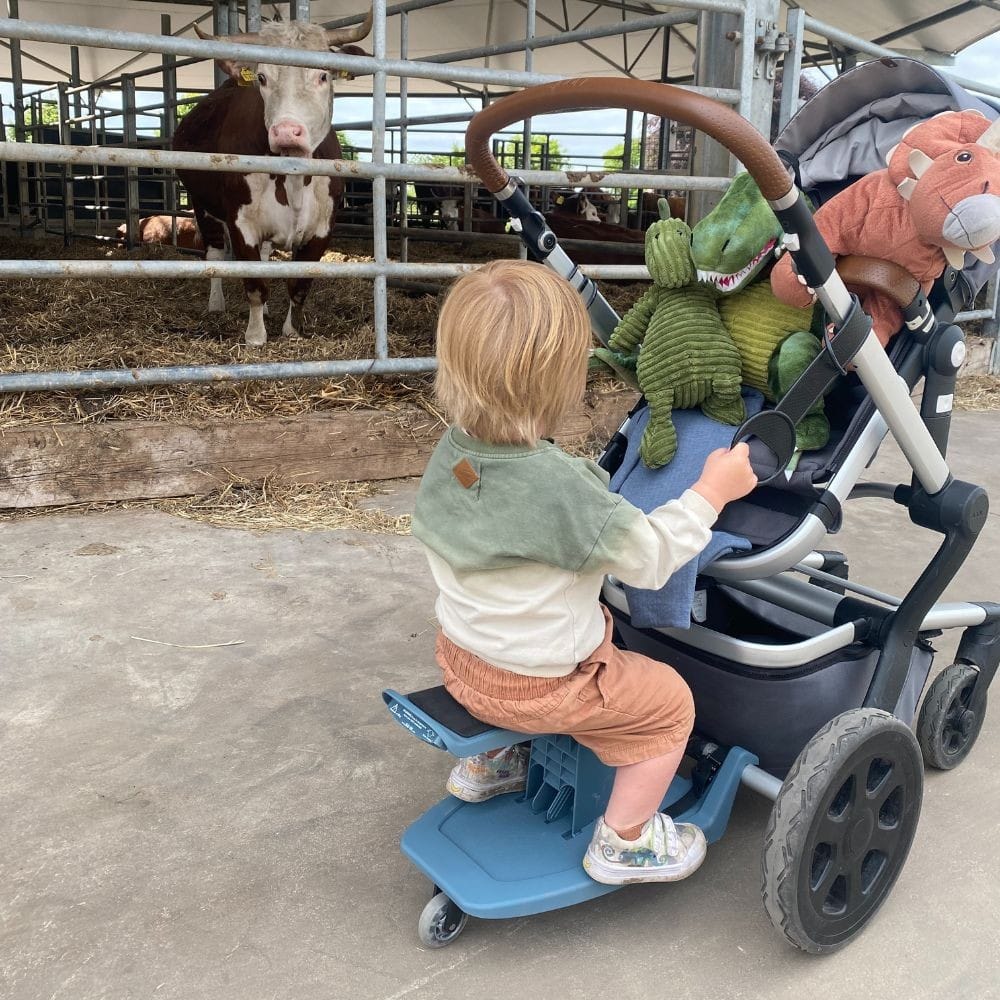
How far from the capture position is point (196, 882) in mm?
1779

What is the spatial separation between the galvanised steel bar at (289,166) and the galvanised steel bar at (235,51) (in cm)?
33

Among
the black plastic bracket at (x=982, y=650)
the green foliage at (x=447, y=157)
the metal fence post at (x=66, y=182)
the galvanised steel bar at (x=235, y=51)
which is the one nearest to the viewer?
the black plastic bracket at (x=982, y=650)

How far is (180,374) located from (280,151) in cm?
144

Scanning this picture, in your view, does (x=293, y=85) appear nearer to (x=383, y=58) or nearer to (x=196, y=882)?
(x=383, y=58)

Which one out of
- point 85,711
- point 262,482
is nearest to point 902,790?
point 85,711

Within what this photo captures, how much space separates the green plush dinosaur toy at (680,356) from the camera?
1.91 meters

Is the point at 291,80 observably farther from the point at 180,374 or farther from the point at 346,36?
the point at 180,374

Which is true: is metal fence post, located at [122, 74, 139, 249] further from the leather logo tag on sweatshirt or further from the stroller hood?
the leather logo tag on sweatshirt

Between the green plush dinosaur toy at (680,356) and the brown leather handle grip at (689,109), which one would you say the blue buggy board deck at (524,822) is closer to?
the green plush dinosaur toy at (680,356)

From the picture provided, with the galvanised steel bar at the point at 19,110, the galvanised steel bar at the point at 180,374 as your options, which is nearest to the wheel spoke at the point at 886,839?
the galvanised steel bar at the point at 180,374

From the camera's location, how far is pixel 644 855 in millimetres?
1633

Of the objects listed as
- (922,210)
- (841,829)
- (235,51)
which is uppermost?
(235,51)

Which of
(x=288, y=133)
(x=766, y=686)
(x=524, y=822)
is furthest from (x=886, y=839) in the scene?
(x=288, y=133)

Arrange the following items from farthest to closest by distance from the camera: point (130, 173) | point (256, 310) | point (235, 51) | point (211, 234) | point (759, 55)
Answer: point (130, 173), point (211, 234), point (256, 310), point (759, 55), point (235, 51)
